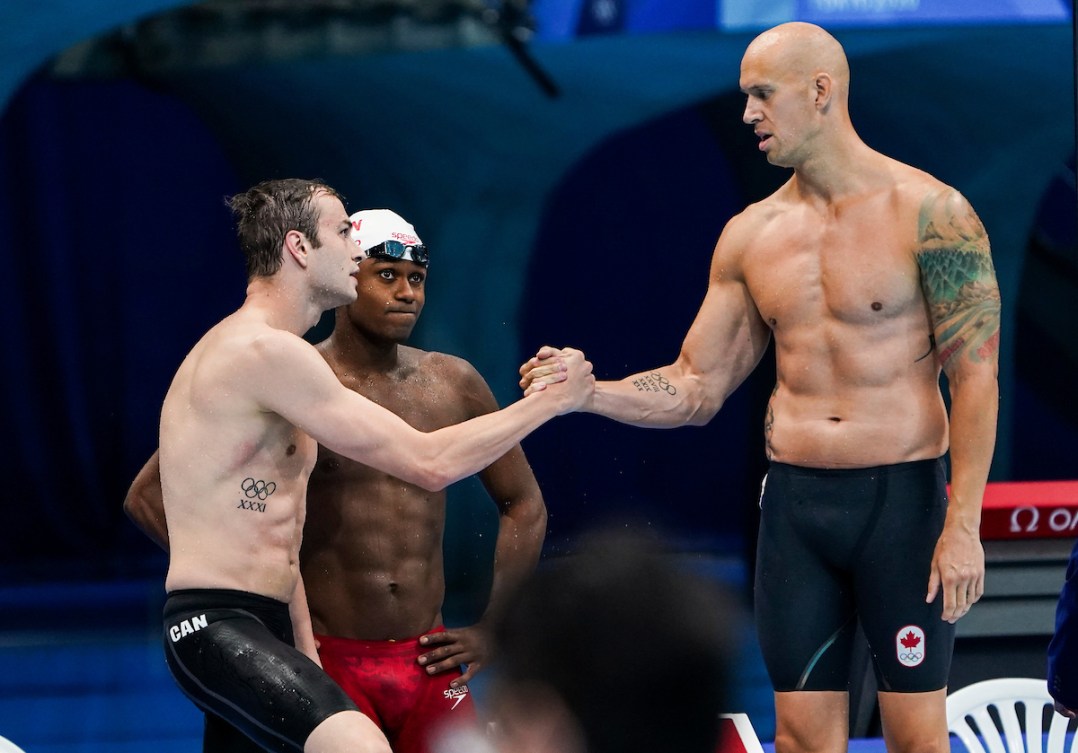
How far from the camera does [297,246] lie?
329 centimetres

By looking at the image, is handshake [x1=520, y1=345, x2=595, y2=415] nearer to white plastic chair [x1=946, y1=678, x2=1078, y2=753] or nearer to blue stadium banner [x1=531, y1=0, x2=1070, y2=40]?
white plastic chair [x1=946, y1=678, x2=1078, y2=753]

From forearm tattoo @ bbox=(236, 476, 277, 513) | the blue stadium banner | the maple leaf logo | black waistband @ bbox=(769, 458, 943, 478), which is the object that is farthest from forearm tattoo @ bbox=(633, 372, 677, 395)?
the blue stadium banner

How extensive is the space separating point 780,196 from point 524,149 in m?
3.83

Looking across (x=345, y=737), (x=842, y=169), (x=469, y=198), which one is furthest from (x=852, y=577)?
(x=469, y=198)

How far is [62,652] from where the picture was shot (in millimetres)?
6598

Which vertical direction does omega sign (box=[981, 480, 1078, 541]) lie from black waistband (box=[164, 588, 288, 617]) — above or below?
below

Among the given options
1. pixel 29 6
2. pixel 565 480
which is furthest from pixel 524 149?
pixel 29 6

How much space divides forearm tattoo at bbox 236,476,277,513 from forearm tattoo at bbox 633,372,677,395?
1028 mm

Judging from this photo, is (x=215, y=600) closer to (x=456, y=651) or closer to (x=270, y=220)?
(x=456, y=651)

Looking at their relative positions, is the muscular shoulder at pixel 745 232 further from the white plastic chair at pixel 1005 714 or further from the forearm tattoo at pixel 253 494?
the white plastic chair at pixel 1005 714

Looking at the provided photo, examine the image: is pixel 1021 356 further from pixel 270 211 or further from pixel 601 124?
pixel 270 211

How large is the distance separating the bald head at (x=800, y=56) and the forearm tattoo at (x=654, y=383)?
0.81 m

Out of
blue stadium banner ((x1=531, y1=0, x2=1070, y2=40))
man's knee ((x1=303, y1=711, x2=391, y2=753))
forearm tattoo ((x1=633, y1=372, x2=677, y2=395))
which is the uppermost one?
blue stadium banner ((x1=531, y1=0, x2=1070, y2=40))

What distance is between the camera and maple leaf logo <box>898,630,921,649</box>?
3.29 metres
